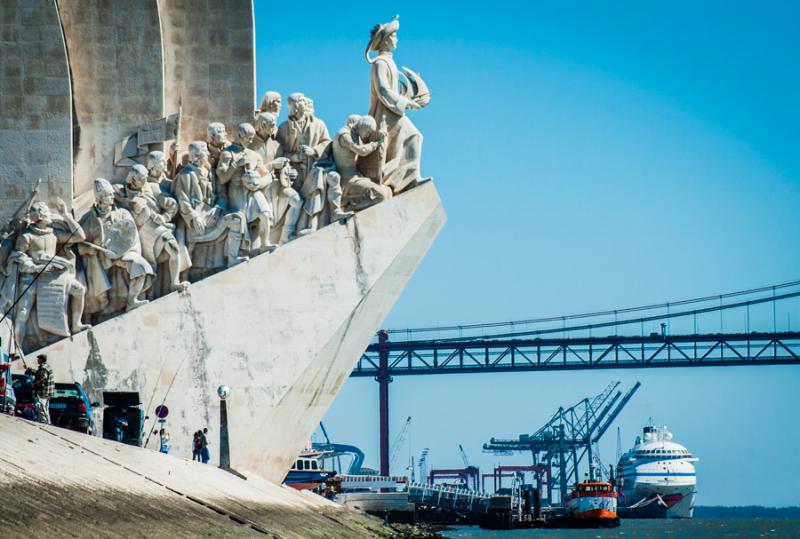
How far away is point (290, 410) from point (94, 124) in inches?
164

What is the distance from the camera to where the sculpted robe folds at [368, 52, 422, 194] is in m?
23.2

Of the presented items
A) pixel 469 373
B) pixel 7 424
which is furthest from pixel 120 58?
pixel 469 373

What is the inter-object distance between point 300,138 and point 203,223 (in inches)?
68.8

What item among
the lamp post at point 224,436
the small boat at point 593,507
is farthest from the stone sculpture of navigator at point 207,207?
the small boat at point 593,507

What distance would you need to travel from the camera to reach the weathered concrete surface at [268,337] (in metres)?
21.7

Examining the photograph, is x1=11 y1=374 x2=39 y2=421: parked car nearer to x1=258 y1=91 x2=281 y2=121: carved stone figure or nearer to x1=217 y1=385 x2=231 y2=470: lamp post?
x1=217 y1=385 x2=231 y2=470: lamp post

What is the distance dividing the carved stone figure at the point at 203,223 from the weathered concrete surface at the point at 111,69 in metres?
0.86

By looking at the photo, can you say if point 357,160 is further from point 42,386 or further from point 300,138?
point 42,386

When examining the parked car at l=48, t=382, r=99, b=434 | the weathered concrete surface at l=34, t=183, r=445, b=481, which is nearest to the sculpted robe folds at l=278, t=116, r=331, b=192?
the weathered concrete surface at l=34, t=183, r=445, b=481

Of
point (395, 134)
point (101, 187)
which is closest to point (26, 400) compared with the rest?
point (101, 187)

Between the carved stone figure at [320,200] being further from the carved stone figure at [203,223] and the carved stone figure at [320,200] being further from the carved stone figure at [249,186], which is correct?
the carved stone figure at [203,223]

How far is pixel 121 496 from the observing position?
15.0 m

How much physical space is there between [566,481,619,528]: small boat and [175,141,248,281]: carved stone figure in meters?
26.9

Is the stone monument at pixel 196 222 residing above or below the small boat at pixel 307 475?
above
